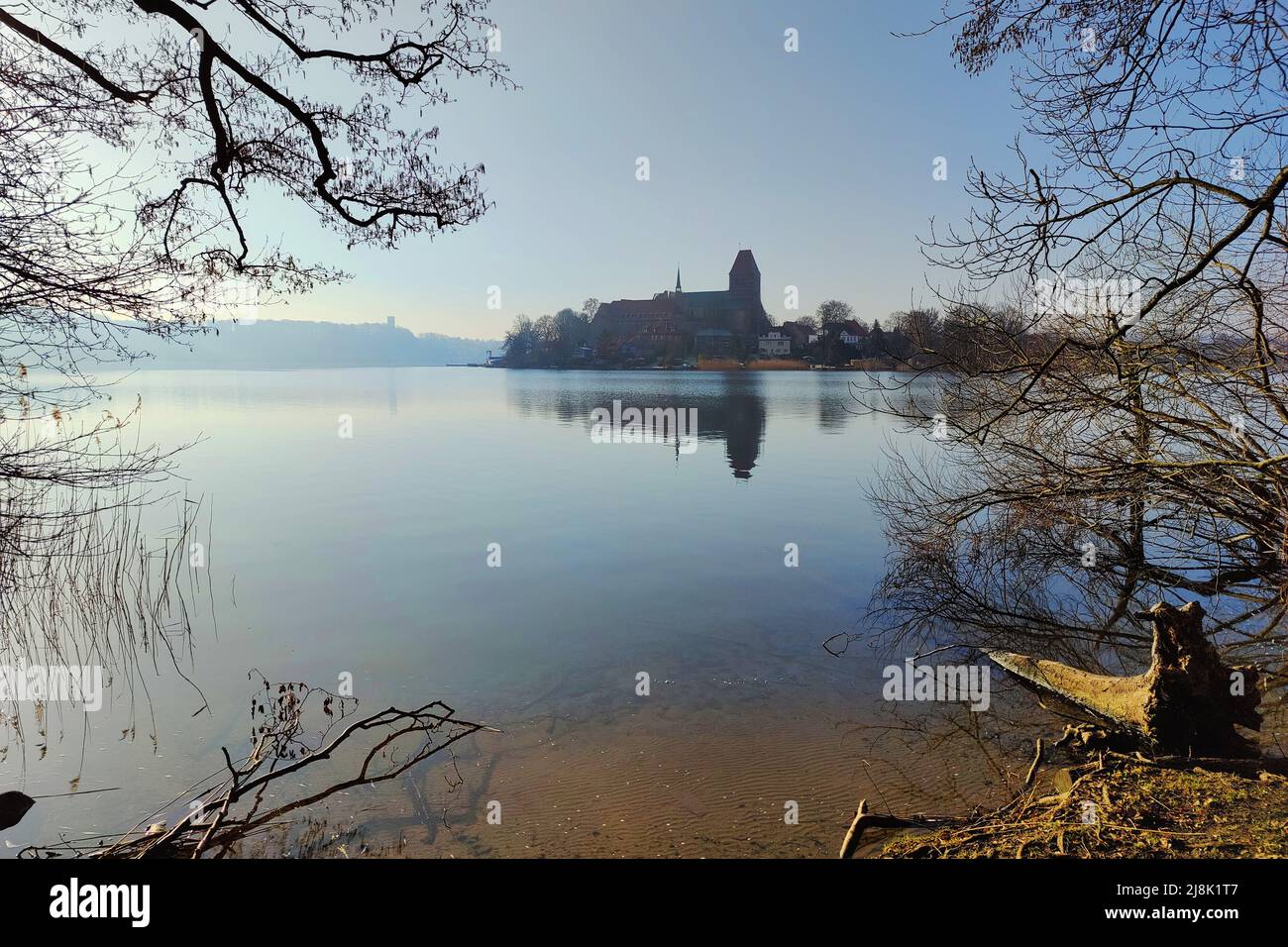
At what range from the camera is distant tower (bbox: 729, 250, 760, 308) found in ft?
386

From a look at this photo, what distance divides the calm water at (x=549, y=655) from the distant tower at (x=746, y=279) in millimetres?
104813

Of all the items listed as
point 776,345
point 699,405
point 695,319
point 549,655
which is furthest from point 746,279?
point 549,655

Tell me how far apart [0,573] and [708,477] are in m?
13.5

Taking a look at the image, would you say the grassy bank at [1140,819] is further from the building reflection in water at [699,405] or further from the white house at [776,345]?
the white house at [776,345]

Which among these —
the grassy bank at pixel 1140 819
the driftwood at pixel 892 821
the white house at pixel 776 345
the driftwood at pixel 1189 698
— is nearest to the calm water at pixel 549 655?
the driftwood at pixel 892 821

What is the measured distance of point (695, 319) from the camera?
106 m

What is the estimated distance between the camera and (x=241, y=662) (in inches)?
266

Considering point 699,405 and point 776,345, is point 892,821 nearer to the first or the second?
point 699,405

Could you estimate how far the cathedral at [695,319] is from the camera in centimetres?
9581

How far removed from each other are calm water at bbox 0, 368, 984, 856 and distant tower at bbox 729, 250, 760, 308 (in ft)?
344

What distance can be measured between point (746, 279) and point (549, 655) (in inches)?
4643

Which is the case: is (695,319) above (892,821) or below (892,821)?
above

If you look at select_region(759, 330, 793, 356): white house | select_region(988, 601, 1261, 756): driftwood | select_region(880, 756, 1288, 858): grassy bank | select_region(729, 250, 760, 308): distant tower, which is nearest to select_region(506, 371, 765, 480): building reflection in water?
select_region(988, 601, 1261, 756): driftwood

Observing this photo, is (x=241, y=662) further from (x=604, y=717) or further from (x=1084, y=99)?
(x=1084, y=99)
